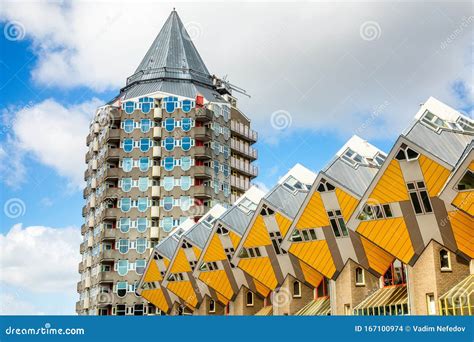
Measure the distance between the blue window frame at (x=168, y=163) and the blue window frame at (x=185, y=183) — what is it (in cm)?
217

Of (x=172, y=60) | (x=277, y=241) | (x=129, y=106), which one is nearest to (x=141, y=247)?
(x=129, y=106)

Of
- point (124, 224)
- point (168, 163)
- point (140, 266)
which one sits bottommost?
point (140, 266)

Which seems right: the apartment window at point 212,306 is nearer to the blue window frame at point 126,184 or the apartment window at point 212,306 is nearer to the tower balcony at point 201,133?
the blue window frame at point 126,184

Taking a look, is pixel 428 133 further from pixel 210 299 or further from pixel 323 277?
pixel 210 299

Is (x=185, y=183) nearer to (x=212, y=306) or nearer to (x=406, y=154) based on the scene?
(x=212, y=306)

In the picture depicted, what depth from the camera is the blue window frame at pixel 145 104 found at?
90.3 metres

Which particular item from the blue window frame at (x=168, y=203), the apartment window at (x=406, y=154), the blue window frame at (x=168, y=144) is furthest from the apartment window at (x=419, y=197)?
the blue window frame at (x=168, y=144)

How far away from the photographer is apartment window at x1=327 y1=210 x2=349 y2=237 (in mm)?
47250

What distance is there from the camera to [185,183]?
290ft

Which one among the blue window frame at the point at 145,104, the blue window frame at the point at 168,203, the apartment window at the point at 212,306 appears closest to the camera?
the apartment window at the point at 212,306

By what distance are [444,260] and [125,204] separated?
56.2m

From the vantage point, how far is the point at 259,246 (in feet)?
188

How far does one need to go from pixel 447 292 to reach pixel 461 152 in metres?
8.59
